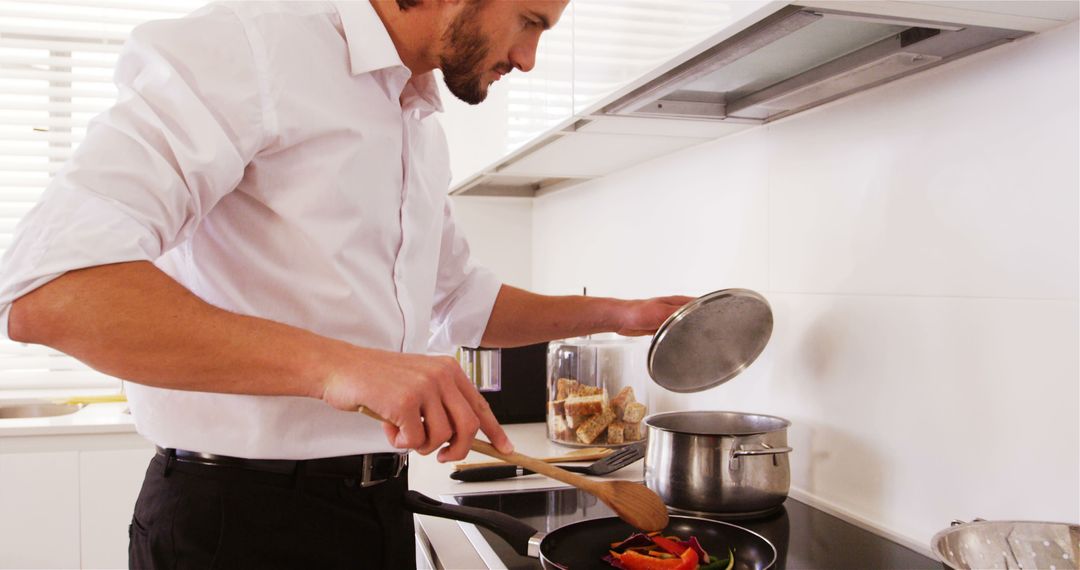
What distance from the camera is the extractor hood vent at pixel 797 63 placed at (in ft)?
2.78

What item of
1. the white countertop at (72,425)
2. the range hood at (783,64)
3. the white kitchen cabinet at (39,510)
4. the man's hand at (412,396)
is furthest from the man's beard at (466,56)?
the white kitchen cabinet at (39,510)

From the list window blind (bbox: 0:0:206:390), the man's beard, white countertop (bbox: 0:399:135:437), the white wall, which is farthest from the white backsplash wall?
window blind (bbox: 0:0:206:390)

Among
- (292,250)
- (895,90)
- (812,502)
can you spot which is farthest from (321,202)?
(812,502)

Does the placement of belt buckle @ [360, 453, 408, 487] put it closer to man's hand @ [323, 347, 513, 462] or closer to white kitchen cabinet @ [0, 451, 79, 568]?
man's hand @ [323, 347, 513, 462]

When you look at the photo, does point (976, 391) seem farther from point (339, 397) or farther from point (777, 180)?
point (339, 397)

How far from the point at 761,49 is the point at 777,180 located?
0.38m

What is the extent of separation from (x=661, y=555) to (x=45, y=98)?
2.67 m

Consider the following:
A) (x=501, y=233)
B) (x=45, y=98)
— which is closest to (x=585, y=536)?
(x=501, y=233)

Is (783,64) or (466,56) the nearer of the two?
(466,56)

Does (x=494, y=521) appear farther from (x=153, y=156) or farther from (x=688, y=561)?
(x=153, y=156)

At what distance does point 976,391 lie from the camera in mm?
954

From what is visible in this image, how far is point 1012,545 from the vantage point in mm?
775

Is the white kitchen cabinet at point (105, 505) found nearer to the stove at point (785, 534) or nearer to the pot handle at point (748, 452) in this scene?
the stove at point (785, 534)

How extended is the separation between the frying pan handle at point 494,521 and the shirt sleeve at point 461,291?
0.41 metres
